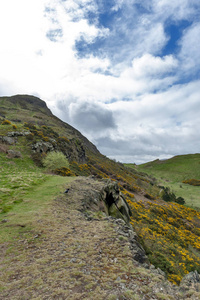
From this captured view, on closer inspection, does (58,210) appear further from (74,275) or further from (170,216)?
(170,216)

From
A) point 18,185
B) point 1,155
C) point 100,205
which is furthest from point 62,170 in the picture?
point 100,205

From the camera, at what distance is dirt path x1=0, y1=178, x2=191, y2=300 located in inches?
221

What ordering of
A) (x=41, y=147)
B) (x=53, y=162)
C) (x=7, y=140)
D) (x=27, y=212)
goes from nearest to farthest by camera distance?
(x=27, y=212)
(x=53, y=162)
(x=7, y=140)
(x=41, y=147)

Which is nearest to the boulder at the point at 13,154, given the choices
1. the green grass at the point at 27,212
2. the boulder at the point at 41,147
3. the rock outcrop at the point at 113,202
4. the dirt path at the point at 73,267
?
the boulder at the point at 41,147

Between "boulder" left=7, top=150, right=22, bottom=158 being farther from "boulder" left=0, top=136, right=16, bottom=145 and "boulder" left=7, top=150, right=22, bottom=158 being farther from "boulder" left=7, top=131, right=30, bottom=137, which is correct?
"boulder" left=7, top=131, right=30, bottom=137

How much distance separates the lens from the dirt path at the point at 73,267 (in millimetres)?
5621

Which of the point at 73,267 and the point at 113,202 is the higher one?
the point at 113,202

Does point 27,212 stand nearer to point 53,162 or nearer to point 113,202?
point 113,202

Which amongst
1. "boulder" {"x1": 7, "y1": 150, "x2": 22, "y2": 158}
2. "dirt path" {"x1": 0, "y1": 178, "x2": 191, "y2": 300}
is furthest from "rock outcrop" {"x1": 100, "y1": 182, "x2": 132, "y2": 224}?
"boulder" {"x1": 7, "y1": 150, "x2": 22, "y2": 158}

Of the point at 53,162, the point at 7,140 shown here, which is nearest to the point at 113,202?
the point at 53,162

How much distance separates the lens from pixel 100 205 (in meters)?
19.0

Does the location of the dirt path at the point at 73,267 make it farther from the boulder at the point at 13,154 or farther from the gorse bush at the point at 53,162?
the boulder at the point at 13,154

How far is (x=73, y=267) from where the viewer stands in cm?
710

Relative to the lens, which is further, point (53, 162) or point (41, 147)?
point (41, 147)
